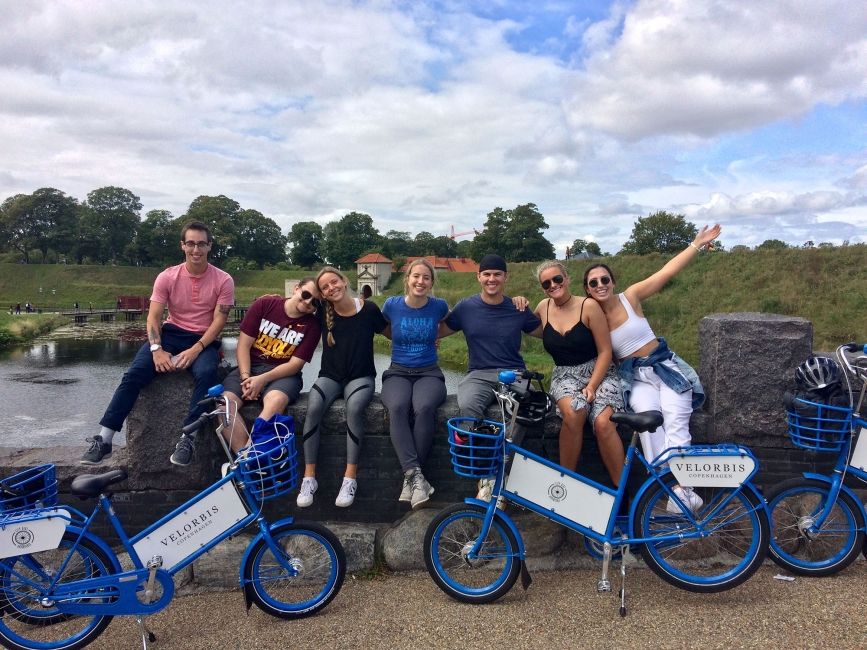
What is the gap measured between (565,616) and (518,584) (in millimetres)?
460

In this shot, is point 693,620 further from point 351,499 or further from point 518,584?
point 351,499

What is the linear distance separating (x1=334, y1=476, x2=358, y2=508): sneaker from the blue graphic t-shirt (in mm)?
874

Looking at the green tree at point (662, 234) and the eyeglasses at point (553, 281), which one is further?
the green tree at point (662, 234)

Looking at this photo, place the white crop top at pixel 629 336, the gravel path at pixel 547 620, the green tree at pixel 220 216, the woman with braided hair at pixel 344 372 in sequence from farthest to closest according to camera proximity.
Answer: the green tree at pixel 220 216 < the white crop top at pixel 629 336 < the woman with braided hair at pixel 344 372 < the gravel path at pixel 547 620

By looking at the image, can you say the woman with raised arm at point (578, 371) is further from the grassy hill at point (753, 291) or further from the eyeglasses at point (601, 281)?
the grassy hill at point (753, 291)

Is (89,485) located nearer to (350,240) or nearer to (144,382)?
(144,382)

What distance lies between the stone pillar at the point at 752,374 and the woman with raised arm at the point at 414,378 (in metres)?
1.84

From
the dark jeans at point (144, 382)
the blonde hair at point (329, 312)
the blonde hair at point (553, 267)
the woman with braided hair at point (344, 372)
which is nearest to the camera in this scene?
the dark jeans at point (144, 382)

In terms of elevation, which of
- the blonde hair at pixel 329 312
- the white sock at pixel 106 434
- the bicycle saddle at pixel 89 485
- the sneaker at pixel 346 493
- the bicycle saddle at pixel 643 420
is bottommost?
the sneaker at pixel 346 493

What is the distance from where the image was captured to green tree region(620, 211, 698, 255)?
195ft

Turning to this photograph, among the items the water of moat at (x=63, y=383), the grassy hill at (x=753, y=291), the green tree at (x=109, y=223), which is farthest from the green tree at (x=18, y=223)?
the grassy hill at (x=753, y=291)

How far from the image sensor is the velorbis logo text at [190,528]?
3.31 meters

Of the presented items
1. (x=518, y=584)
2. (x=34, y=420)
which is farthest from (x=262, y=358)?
(x=34, y=420)

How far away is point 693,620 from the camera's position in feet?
10.5
